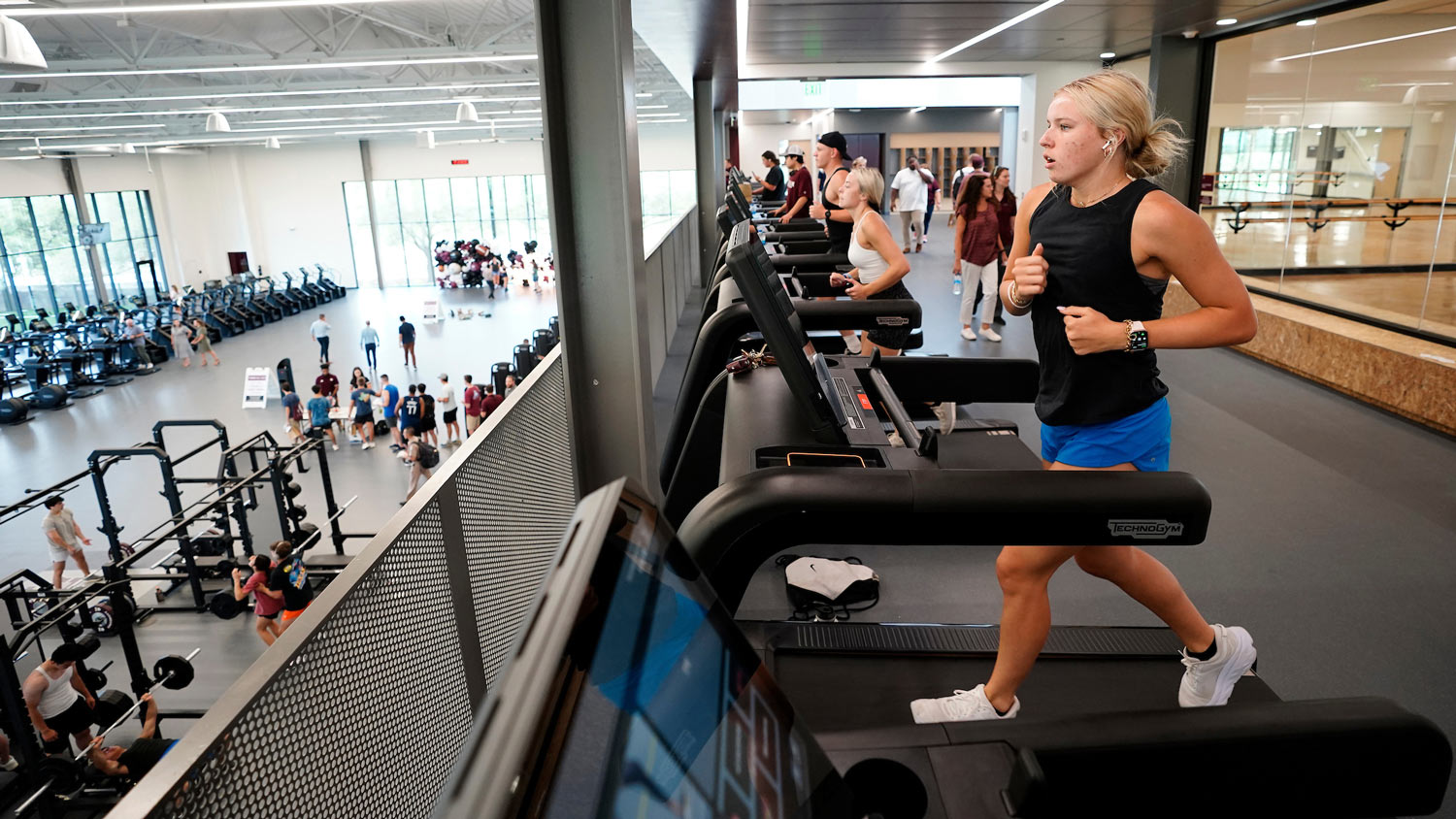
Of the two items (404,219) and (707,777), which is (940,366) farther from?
(404,219)

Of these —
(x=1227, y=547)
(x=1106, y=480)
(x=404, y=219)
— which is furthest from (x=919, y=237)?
(x=404, y=219)

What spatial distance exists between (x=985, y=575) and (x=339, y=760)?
2677 mm

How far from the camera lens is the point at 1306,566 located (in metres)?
3.40

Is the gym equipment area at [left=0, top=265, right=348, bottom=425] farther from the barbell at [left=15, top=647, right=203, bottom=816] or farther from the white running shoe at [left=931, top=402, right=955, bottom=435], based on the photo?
the white running shoe at [left=931, top=402, right=955, bottom=435]

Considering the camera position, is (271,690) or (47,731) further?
(47,731)

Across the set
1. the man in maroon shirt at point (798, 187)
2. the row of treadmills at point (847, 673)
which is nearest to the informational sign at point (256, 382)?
the man in maroon shirt at point (798, 187)

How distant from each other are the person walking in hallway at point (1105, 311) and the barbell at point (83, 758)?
4.92 m

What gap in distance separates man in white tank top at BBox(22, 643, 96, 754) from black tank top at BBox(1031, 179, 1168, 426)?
5.82 m

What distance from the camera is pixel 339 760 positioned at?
1185mm

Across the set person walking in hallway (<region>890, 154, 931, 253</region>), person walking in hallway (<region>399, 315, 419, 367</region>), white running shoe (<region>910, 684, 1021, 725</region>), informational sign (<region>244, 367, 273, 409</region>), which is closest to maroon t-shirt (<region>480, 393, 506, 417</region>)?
informational sign (<region>244, 367, 273, 409</region>)

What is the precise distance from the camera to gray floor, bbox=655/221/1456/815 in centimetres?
275

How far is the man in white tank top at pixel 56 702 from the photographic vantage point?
16.9 ft

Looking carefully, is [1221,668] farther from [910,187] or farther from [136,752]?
[910,187]

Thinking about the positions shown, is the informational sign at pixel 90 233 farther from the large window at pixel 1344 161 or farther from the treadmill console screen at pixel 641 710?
the treadmill console screen at pixel 641 710
